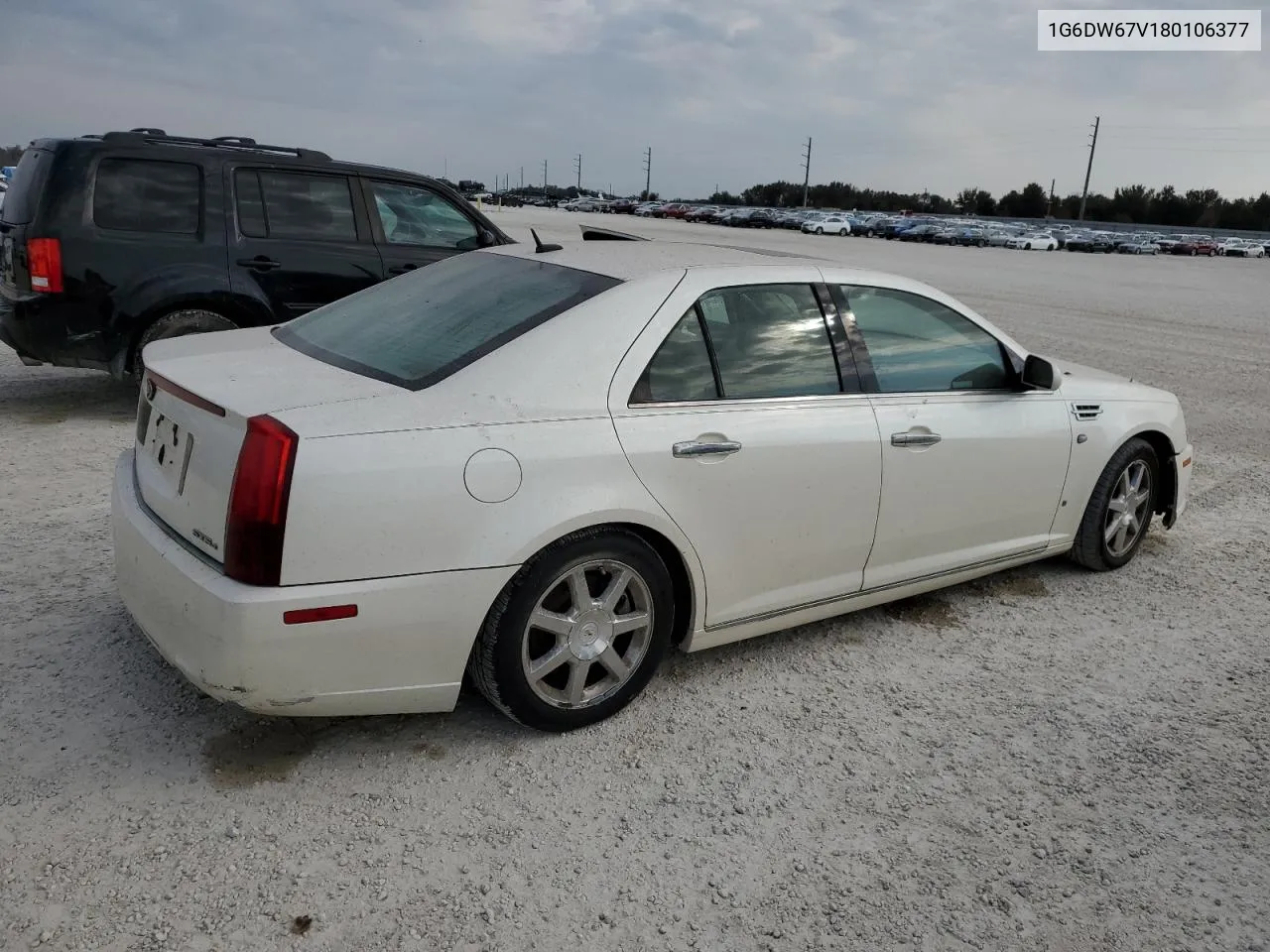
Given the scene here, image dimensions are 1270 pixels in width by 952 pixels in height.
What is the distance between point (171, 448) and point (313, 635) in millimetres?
817

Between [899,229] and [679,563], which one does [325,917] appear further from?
[899,229]

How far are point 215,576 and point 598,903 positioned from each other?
1.32 meters

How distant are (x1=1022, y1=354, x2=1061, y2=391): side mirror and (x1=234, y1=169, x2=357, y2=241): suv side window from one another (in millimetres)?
5012

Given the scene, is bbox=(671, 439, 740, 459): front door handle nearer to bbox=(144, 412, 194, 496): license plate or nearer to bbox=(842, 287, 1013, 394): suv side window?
bbox=(842, 287, 1013, 394): suv side window

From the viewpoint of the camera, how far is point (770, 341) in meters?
3.67

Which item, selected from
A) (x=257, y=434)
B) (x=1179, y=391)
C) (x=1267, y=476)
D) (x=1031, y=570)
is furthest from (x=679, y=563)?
(x=1179, y=391)

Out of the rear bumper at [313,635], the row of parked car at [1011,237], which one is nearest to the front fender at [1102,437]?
the rear bumper at [313,635]

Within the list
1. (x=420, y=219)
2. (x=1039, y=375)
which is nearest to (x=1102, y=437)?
(x=1039, y=375)

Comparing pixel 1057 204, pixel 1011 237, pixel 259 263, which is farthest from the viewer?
pixel 1057 204

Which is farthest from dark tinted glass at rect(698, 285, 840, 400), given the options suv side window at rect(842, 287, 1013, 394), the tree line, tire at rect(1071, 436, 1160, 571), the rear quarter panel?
the tree line

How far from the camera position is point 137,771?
298 cm

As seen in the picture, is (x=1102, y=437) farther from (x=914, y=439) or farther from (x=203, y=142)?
(x=203, y=142)

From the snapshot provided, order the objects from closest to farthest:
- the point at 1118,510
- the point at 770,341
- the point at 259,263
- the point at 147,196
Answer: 1. the point at 770,341
2. the point at 1118,510
3. the point at 147,196
4. the point at 259,263

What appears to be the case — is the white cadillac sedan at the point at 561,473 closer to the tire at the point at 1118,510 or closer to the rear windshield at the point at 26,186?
the tire at the point at 1118,510
